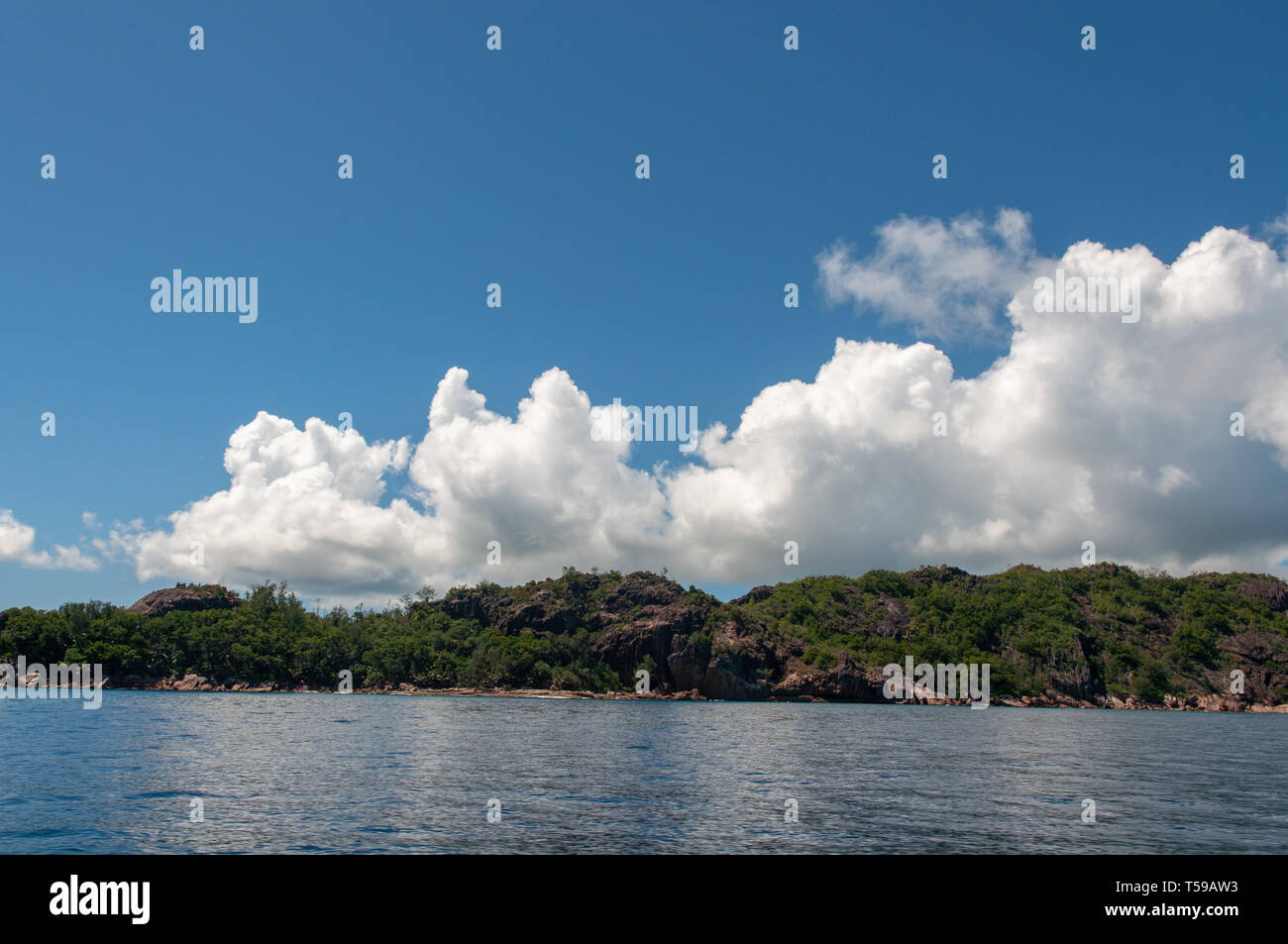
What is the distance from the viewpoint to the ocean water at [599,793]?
3347 cm

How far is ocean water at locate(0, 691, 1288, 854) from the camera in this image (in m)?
33.5

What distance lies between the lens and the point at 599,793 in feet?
150

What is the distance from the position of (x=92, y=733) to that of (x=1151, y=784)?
9280 cm

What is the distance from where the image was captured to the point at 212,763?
55094mm

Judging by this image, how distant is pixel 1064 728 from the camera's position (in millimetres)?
130500

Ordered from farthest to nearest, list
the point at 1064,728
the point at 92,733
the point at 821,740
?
the point at 1064,728 → the point at 821,740 → the point at 92,733
